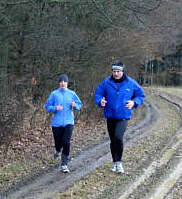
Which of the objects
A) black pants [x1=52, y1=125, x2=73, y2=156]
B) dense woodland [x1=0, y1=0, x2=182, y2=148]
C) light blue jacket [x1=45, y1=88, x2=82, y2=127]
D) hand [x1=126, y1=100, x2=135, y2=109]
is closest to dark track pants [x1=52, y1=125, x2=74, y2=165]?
black pants [x1=52, y1=125, x2=73, y2=156]

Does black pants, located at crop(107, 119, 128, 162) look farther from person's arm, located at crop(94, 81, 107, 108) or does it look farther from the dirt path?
the dirt path

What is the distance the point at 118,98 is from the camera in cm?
707

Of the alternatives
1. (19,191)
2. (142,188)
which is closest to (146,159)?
(142,188)

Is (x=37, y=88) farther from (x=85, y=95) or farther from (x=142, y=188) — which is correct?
(x=142, y=188)

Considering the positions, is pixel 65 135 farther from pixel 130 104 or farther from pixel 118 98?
pixel 130 104

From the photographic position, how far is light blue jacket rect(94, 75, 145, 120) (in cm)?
707

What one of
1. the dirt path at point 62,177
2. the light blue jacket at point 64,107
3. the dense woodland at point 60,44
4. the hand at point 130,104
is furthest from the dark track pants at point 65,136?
the dense woodland at point 60,44

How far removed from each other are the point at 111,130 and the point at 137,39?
12.6m

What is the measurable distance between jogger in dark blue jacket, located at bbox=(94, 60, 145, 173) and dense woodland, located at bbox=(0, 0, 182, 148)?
285cm

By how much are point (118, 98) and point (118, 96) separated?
38mm

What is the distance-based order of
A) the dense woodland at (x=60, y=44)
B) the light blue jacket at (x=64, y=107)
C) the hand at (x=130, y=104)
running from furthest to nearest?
the dense woodland at (x=60, y=44), the light blue jacket at (x=64, y=107), the hand at (x=130, y=104)

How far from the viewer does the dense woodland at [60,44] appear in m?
10.6

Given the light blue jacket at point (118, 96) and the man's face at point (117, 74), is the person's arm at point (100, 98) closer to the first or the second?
the light blue jacket at point (118, 96)

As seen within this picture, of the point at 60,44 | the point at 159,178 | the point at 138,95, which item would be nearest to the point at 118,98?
the point at 138,95
